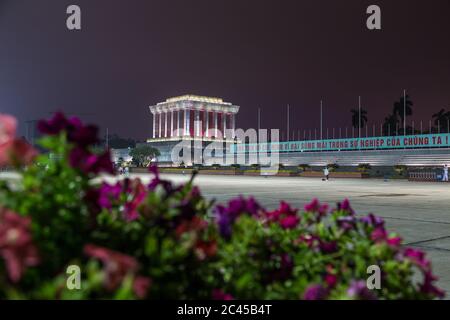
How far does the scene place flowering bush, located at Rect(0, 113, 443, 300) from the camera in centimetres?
138

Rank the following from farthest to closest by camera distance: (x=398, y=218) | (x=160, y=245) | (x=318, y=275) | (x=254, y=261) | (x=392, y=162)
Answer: (x=392, y=162)
(x=398, y=218)
(x=318, y=275)
(x=254, y=261)
(x=160, y=245)

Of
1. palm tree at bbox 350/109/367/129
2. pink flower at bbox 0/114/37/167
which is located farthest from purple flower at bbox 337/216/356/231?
palm tree at bbox 350/109/367/129

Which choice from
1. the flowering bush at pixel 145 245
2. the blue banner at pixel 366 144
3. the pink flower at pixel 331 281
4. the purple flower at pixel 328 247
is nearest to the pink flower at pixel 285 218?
the flowering bush at pixel 145 245

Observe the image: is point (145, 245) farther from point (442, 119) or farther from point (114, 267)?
point (442, 119)

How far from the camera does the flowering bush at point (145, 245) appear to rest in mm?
1377

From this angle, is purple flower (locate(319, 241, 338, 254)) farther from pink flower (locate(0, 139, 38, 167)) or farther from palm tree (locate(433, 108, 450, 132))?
palm tree (locate(433, 108, 450, 132))

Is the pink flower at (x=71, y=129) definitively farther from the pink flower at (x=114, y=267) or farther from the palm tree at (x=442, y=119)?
the palm tree at (x=442, y=119)

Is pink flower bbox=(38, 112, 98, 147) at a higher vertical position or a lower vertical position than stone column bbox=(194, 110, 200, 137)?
lower

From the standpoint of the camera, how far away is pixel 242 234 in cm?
200

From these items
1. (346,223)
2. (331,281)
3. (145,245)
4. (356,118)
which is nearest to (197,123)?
(356,118)

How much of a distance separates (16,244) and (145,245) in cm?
44

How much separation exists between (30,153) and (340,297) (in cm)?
131

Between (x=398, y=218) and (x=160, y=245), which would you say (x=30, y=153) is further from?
(x=398, y=218)
